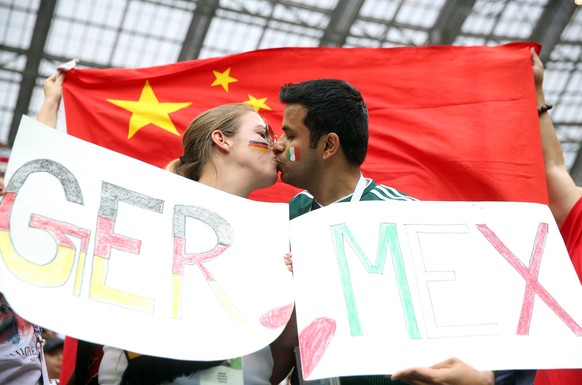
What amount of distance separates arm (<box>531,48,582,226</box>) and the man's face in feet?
3.03

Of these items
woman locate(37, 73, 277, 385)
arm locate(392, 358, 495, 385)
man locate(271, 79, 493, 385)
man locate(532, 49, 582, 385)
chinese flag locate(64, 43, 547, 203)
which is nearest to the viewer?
arm locate(392, 358, 495, 385)

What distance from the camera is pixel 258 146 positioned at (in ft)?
9.68

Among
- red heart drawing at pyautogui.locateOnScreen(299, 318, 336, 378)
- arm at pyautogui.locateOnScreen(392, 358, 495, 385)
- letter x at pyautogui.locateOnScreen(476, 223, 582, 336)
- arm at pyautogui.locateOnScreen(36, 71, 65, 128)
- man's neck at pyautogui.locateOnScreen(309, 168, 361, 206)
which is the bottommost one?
arm at pyautogui.locateOnScreen(392, 358, 495, 385)

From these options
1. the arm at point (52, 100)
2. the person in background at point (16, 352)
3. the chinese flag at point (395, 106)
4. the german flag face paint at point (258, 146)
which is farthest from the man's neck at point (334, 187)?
the arm at point (52, 100)

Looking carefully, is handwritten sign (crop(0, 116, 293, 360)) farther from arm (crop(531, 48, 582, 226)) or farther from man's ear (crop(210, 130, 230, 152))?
arm (crop(531, 48, 582, 226))

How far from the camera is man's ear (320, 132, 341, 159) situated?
2.98m

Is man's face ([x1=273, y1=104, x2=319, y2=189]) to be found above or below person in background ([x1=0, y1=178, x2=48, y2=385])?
above

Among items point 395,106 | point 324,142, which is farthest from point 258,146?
point 395,106

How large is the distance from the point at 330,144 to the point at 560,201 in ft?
2.90

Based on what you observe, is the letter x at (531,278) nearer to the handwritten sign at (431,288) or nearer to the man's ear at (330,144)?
the handwritten sign at (431,288)

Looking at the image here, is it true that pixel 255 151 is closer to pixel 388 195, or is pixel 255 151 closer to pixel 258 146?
pixel 258 146

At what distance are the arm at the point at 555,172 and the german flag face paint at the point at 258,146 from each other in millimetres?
1099

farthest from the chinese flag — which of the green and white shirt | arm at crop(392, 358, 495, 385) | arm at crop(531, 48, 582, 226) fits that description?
arm at crop(392, 358, 495, 385)

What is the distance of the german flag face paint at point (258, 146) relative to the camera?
2.94 metres
